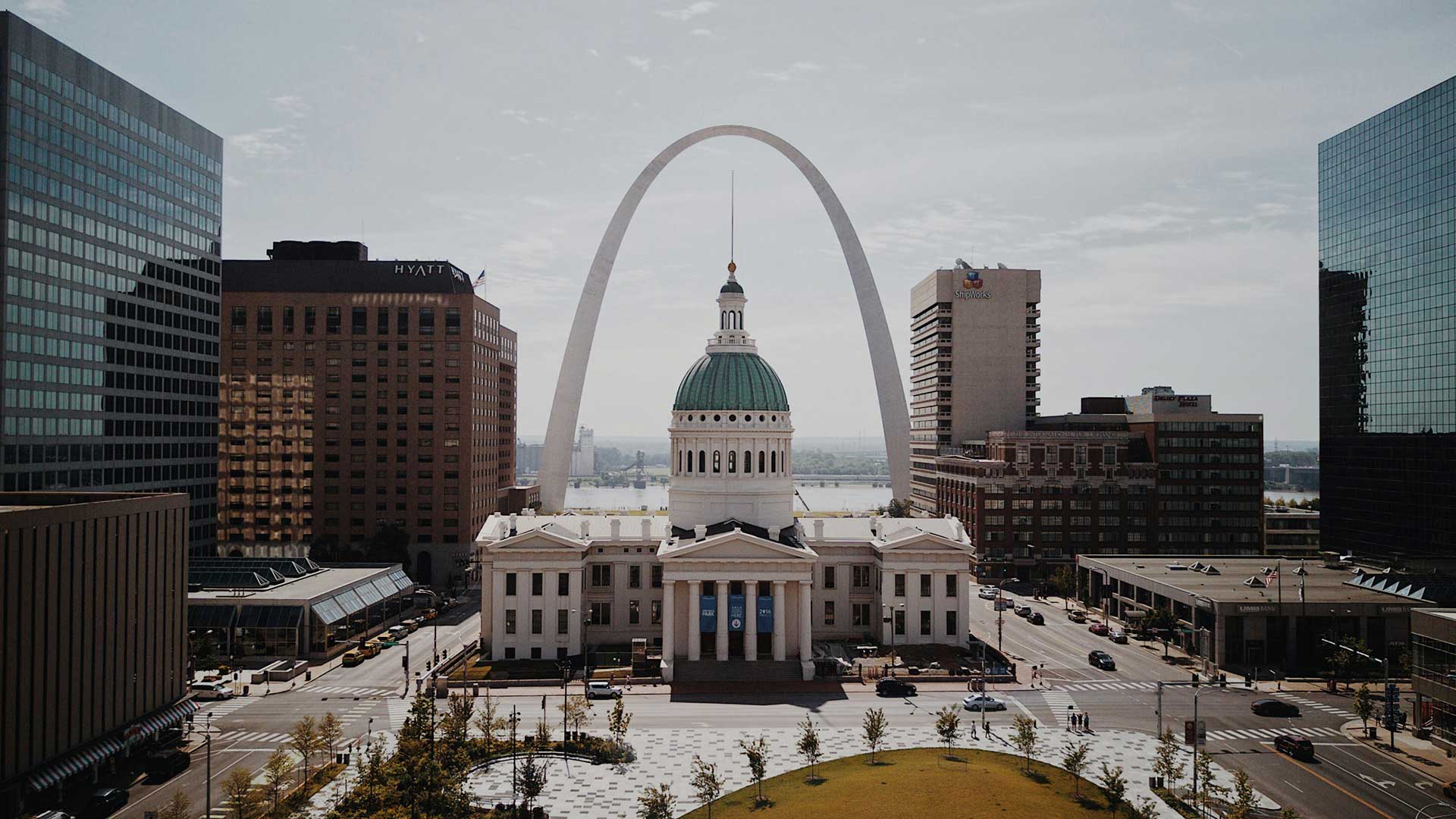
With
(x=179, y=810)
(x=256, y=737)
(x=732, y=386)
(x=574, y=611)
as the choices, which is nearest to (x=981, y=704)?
(x=574, y=611)

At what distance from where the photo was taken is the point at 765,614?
89750 millimetres

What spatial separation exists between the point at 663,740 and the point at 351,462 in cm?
9293

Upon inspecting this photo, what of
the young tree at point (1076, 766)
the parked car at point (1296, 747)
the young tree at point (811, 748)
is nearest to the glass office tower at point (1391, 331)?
the parked car at point (1296, 747)

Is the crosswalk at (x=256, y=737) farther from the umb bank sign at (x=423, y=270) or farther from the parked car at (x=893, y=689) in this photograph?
the umb bank sign at (x=423, y=270)

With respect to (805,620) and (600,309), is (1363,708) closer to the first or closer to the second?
(805,620)

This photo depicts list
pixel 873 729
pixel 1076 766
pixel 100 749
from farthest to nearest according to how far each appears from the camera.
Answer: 1. pixel 873 729
2. pixel 100 749
3. pixel 1076 766

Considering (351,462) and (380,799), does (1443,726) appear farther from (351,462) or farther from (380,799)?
(351,462)

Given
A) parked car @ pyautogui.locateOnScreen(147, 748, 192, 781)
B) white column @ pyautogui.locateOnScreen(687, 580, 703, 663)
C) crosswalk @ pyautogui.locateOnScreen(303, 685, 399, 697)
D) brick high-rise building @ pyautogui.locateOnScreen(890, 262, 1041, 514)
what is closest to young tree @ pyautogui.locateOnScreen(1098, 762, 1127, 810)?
white column @ pyautogui.locateOnScreen(687, 580, 703, 663)

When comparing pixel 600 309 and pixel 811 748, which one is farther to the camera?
pixel 600 309

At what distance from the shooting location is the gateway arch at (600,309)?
137250 mm

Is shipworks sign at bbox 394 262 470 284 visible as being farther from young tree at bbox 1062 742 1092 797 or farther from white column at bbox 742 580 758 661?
young tree at bbox 1062 742 1092 797

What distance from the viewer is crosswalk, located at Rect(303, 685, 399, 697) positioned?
3179 inches

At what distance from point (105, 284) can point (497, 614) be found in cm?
5580

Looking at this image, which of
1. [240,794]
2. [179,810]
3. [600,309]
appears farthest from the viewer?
[600,309]
